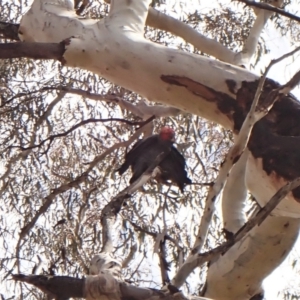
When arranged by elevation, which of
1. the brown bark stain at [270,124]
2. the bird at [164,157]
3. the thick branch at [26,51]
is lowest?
the brown bark stain at [270,124]

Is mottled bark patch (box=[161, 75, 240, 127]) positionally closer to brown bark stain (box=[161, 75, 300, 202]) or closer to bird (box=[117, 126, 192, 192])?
brown bark stain (box=[161, 75, 300, 202])

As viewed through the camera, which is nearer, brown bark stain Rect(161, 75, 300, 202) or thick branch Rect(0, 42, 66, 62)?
brown bark stain Rect(161, 75, 300, 202)

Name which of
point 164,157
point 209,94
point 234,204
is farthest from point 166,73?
point 234,204

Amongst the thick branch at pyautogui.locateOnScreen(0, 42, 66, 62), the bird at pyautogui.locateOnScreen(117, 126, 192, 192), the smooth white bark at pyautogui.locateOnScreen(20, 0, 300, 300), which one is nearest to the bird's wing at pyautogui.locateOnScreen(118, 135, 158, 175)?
the bird at pyautogui.locateOnScreen(117, 126, 192, 192)

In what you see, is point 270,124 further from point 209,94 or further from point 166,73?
point 166,73

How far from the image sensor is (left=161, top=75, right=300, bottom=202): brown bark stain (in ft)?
4.31

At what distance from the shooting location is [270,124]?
1417 mm

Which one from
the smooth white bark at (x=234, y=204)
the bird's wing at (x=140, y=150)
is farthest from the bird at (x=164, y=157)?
the smooth white bark at (x=234, y=204)

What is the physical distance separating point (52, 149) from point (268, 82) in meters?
1.96

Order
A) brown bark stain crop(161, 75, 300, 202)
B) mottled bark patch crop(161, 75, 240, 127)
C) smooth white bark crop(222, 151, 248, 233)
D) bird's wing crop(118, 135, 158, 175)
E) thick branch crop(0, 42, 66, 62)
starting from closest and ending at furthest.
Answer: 1. brown bark stain crop(161, 75, 300, 202)
2. mottled bark patch crop(161, 75, 240, 127)
3. thick branch crop(0, 42, 66, 62)
4. smooth white bark crop(222, 151, 248, 233)
5. bird's wing crop(118, 135, 158, 175)

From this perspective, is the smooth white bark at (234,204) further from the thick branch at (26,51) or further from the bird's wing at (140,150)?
the thick branch at (26,51)

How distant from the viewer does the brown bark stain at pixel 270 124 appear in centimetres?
131

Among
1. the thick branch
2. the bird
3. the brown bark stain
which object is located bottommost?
the brown bark stain

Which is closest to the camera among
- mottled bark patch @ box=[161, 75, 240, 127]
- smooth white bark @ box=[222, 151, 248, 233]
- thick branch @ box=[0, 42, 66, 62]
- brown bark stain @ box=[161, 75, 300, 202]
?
brown bark stain @ box=[161, 75, 300, 202]
